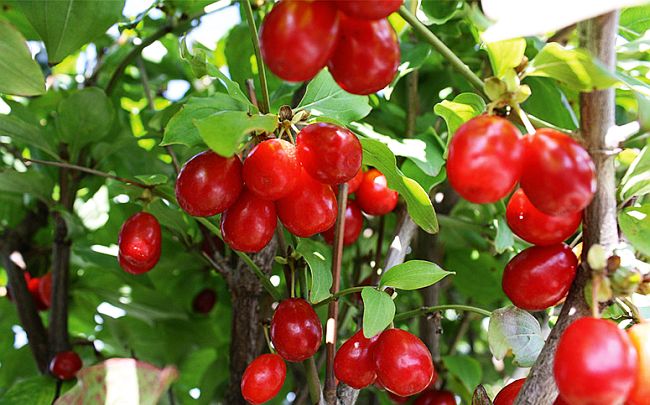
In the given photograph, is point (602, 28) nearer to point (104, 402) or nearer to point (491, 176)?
point (491, 176)

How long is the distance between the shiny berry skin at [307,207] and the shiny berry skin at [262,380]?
208mm

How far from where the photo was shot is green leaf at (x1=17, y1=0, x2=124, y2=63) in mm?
1135

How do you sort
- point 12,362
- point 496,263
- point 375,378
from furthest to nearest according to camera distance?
point 12,362 < point 496,263 < point 375,378

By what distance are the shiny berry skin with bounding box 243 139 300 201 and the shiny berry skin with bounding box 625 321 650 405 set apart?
1.27ft

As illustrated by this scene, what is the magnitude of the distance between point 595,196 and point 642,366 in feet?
0.54

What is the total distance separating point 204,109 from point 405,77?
0.73m

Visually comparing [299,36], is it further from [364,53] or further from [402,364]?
[402,364]

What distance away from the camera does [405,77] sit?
4.88ft

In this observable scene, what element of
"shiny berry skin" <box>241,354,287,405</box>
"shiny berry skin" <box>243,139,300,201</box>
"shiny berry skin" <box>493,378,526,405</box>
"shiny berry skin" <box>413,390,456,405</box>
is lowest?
"shiny berry skin" <box>413,390,456,405</box>

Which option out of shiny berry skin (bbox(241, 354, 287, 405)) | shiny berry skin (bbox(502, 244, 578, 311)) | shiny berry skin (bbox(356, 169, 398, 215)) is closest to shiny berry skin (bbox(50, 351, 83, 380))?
shiny berry skin (bbox(241, 354, 287, 405))

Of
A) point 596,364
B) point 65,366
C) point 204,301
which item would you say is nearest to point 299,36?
point 596,364

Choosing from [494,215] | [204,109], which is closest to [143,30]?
[204,109]

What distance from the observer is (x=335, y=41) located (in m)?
0.60

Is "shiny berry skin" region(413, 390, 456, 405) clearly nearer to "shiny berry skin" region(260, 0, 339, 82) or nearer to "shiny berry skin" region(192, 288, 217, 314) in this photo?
"shiny berry skin" region(192, 288, 217, 314)
